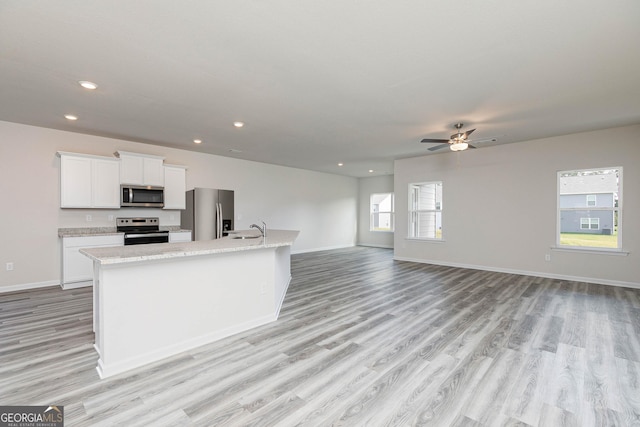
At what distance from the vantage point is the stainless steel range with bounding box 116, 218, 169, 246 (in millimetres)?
5199

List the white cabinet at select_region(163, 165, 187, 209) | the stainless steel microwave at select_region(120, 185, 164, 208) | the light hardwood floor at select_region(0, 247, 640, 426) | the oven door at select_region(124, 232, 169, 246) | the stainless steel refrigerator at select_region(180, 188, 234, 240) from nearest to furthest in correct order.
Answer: the light hardwood floor at select_region(0, 247, 640, 426) < the oven door at select_region(124, 232, 169, 246) < the stainless steel microwave at select_region(120, 185, 164, 208) < the white cabinet at select_region(163, 165, 187, 209) < the stainless steel refrigerator at select_region(180, 188, 234, 240)

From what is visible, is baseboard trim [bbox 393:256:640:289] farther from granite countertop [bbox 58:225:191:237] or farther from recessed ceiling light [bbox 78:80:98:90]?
recessed ceiling light [bbox 78:80:98:90]

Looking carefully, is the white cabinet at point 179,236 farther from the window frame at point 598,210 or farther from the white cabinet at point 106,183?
the window frame at point 598,210

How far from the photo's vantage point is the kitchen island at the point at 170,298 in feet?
7.41

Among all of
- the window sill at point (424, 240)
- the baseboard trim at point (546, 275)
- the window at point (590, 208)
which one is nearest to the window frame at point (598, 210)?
the window at point (590, 208)

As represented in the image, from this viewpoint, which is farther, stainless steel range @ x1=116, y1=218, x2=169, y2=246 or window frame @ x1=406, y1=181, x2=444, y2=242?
window frame @ x1=406, y1=181, x2=444, y2=242

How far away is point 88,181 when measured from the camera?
498 centimetres

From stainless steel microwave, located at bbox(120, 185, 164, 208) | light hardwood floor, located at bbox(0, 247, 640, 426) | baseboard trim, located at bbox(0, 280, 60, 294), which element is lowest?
light hardwood floor, located at bbox(0, 247, 640, 426)

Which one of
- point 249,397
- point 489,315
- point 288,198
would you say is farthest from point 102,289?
point 288,198

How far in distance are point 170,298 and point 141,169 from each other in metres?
3.93

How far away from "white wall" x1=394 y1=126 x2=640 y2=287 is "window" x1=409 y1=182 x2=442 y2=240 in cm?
20

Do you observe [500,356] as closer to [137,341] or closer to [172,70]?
[137,341]

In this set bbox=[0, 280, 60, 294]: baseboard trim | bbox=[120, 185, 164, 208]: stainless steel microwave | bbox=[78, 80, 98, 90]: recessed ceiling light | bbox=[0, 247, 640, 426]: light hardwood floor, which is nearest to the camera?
bbox=[0, 247, 640, 426]: light hardwood floor

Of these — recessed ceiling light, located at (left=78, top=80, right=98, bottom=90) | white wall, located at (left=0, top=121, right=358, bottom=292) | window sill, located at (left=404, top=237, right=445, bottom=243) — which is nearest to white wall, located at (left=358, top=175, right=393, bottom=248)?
window sill, located at (left=404, top=237, right=445, bottom=243)
